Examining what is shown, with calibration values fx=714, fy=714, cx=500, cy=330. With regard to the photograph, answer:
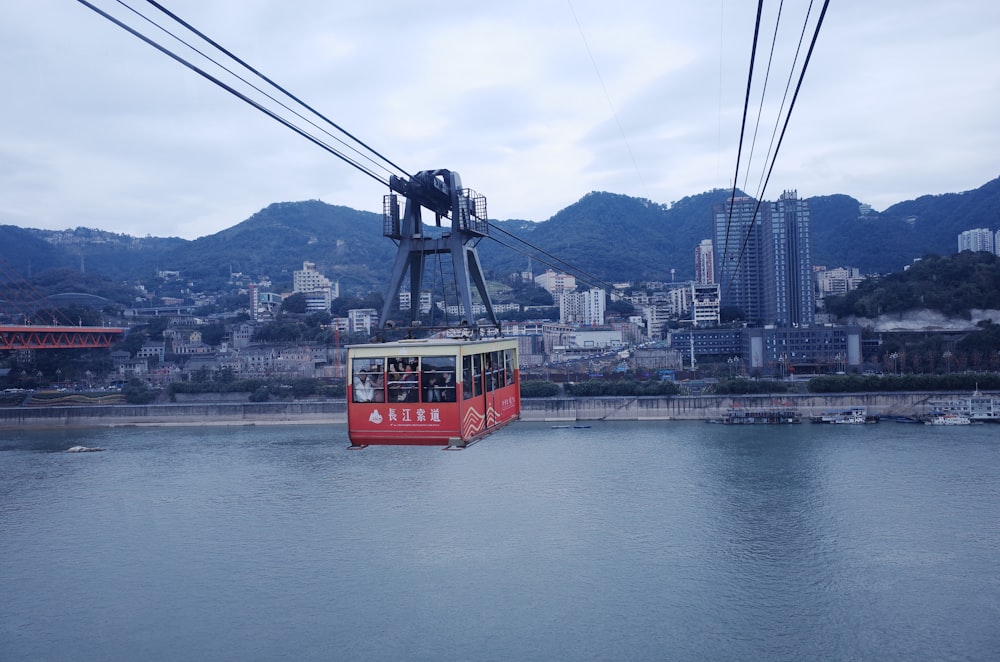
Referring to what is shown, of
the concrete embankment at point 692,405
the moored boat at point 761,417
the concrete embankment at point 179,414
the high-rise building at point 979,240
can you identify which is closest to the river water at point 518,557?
the moored boat at point 761,417

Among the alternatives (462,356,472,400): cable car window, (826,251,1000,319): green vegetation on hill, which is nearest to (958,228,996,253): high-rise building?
(826,251,1000,319): green vegetation on hill

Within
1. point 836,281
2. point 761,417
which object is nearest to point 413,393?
point 761,417

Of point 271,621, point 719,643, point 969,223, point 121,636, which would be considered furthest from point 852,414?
point 969,223

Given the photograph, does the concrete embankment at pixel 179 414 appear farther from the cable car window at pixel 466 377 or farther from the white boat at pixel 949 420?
the cable car window at pixel 466 377

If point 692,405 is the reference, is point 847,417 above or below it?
below

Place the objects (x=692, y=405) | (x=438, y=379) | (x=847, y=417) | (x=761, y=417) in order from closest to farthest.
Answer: (x=438, y=379) → (x=847, y=417) → (x=761, y=417) → (x=692, y=405)

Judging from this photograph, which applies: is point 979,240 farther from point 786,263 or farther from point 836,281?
point 786,263

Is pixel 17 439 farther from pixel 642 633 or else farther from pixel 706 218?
pixel 706 218
